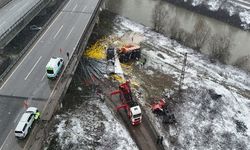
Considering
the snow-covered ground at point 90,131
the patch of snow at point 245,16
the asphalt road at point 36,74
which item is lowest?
the snow-covered ground at point 90,131

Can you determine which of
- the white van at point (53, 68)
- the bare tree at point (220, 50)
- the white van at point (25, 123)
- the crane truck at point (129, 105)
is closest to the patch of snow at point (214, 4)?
the bare tree at point (220, 50)

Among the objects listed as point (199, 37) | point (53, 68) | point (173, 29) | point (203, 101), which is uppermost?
point (53, 68)

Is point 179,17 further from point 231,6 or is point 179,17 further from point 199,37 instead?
point 199,37

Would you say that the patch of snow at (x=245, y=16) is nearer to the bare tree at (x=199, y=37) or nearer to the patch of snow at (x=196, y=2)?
the patch of snow at (x=196, y=2)

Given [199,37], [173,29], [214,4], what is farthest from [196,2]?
[199,37]

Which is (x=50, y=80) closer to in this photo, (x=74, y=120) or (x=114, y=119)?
(x=74, y=120)

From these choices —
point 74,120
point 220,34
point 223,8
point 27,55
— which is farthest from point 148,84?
point 223,8
